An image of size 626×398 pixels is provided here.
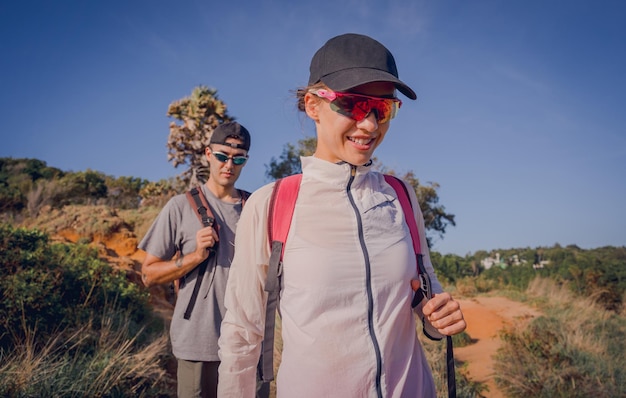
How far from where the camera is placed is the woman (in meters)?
1.25

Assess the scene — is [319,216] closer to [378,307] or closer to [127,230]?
[378,307]

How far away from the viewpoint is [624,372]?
6.09m

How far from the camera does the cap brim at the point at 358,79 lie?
1342 mm

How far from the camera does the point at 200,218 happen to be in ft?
9.21

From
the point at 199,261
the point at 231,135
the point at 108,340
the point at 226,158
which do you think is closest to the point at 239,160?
the point at 226,158

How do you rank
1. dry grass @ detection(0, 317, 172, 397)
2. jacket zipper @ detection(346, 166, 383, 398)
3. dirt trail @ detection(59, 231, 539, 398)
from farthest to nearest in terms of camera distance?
dirt trail @ detection(59, 231, 539, 398), dry grass @ detection(0, 317, 172, 397), jacket zipper @ detection(346, 166, 383, 398)

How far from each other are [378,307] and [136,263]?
11170mm

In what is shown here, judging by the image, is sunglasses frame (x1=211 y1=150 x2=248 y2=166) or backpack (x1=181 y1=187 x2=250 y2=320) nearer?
backpack (x1=181 y1=187 x2=250 y2=320)

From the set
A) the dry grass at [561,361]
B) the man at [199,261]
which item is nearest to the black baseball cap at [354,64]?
the man at [199,261]

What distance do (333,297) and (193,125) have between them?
16.3 m

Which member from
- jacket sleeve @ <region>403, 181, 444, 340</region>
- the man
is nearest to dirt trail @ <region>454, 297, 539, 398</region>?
the man

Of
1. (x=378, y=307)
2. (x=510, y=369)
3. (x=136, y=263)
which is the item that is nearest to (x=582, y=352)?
(x=510, y=369)

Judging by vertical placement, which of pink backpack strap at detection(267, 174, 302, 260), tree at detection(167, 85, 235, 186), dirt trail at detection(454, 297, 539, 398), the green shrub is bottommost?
dirt trail at detection(454, 297, 539, 398)

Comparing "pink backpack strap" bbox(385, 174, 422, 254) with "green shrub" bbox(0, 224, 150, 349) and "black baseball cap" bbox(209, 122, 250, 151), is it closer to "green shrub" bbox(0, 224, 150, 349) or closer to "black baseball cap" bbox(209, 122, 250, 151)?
"black baseball cap" bbox(209, 122, 250, 151)
